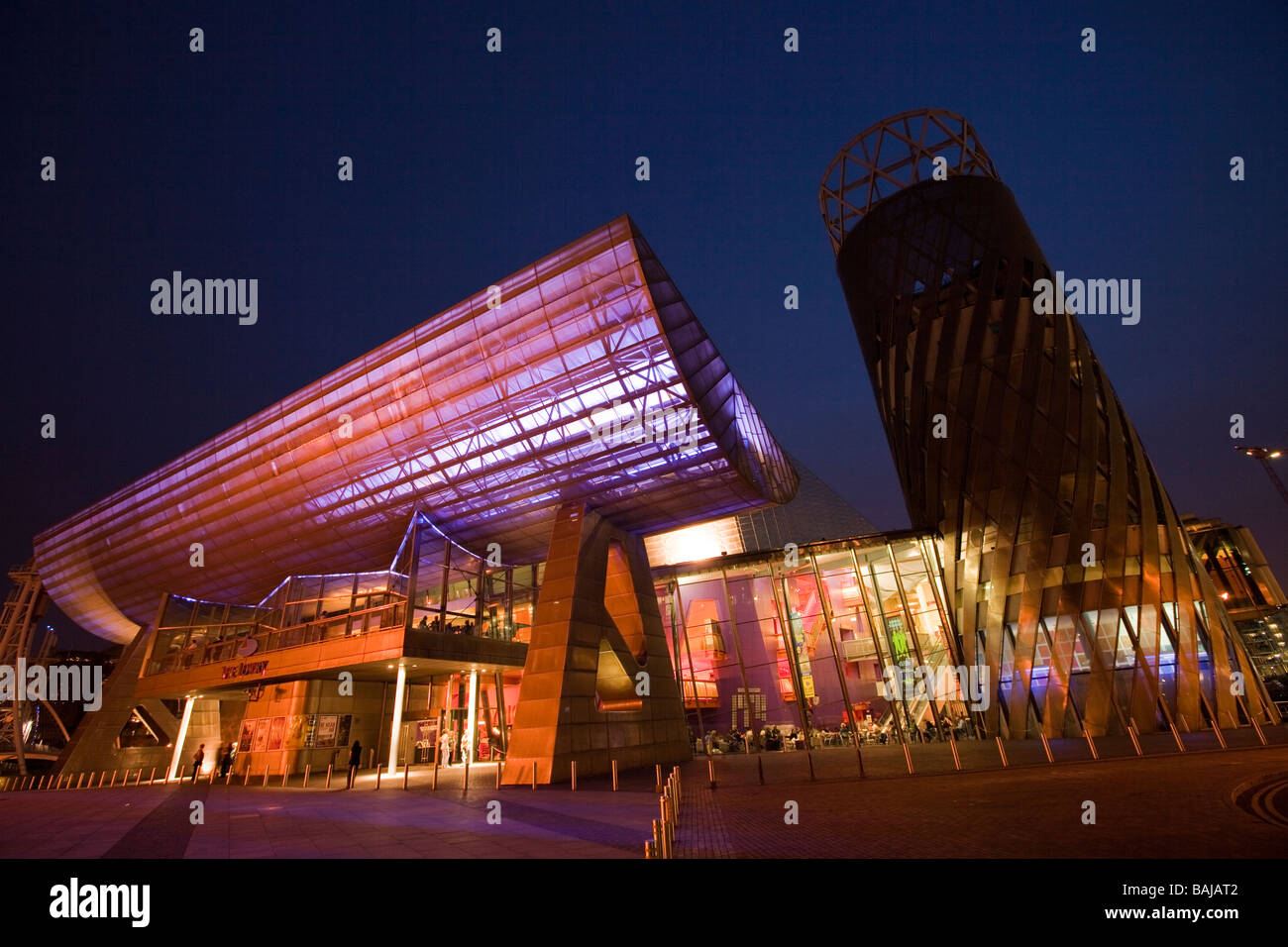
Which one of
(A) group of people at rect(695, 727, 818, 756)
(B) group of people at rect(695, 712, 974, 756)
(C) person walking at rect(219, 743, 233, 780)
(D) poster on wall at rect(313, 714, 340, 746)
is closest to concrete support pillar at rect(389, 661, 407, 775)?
(D) poster on wall at rect(313, 714, 340, 746)

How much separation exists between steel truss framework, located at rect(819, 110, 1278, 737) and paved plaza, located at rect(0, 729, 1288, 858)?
7.25m

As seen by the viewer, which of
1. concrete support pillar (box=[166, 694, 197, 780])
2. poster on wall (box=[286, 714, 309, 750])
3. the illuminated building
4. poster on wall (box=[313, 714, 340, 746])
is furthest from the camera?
concrete support pillar (box=[166, 694, 197, 780])

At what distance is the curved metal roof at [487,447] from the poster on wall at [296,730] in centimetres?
872

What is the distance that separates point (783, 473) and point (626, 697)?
14.6 m

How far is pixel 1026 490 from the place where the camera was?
25.2 meters

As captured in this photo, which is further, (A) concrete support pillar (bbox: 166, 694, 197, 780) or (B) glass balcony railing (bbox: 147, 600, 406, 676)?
(A) concrete support pillar (bbox: 166, 694, 197, 780)

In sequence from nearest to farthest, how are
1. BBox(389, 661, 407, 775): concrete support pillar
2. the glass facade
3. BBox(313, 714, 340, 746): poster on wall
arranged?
BBox(389, 661, 407, 775): concrete support pillar
BBox(313, 714, 340, 746): poster on wall
the glass facade

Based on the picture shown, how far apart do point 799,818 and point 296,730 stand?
28648 mm

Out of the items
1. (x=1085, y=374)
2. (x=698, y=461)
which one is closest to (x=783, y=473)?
(x=698, y=461)

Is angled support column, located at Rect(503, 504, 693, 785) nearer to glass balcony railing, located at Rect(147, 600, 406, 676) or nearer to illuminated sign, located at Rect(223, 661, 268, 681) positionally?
glass balcony railing, located at Rect(147, 600, 406, 676)

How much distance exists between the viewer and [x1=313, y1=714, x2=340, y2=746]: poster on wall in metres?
29.2

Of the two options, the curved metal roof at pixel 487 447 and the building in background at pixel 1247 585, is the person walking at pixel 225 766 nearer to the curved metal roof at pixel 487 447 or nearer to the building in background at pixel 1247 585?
the curved metal roof at pixel 487 447

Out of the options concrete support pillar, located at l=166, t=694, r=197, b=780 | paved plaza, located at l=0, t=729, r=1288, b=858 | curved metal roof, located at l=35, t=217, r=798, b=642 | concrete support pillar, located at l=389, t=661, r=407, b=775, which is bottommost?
concrete support pillar, located at l=166, t=694, r=197, b=780

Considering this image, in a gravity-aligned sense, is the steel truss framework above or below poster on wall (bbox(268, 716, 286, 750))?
above
